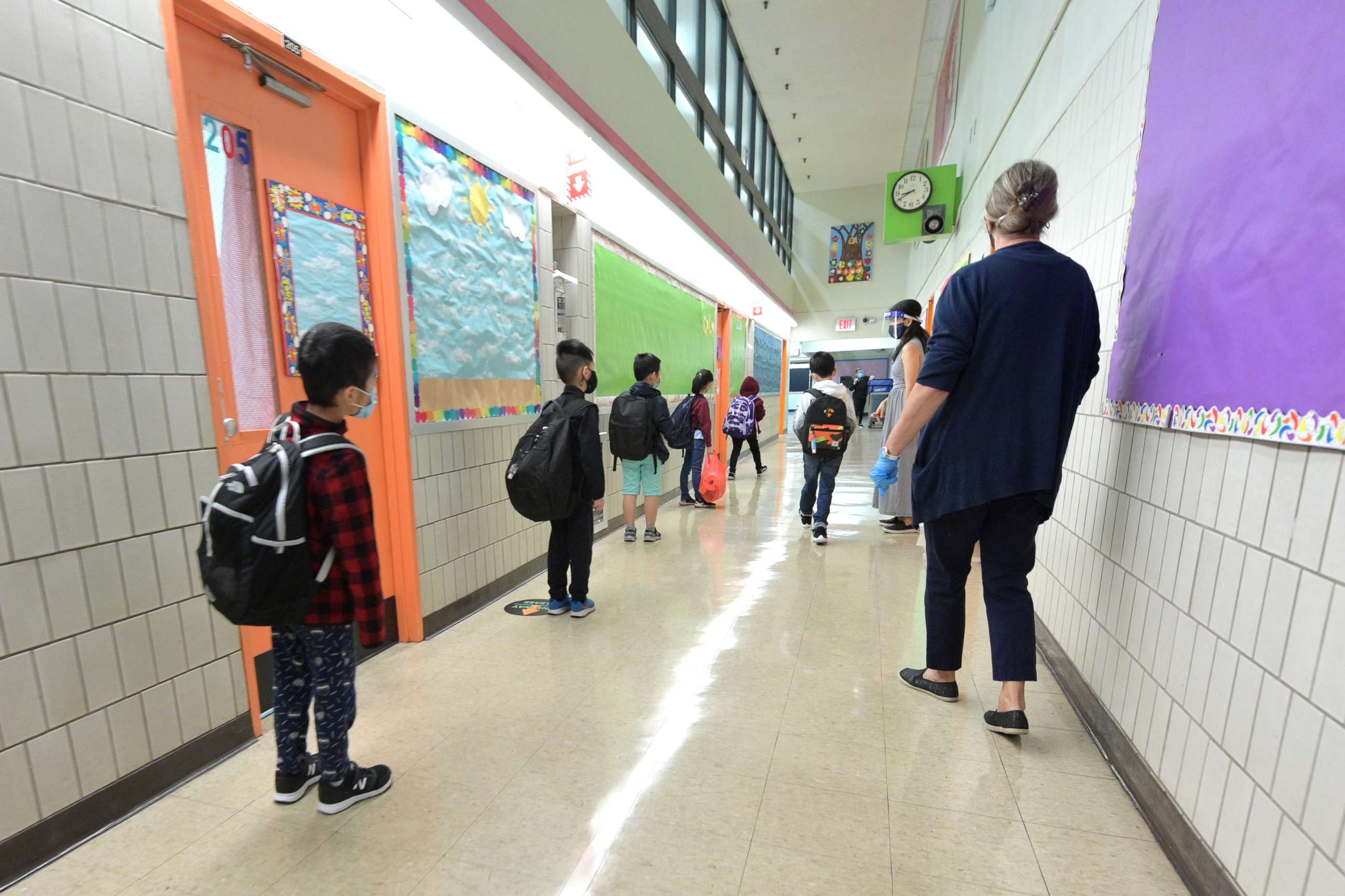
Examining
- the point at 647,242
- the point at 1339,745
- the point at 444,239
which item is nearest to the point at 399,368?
the point at 444,239

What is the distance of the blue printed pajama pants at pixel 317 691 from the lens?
148cm

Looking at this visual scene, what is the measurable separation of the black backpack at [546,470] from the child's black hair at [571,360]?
0.66 ft

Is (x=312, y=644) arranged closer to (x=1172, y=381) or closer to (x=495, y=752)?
(x=495, y=752)

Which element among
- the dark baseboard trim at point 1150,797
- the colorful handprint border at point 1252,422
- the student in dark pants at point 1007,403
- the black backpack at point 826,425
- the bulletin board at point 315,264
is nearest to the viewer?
the colorful handprint border at point 1252,422

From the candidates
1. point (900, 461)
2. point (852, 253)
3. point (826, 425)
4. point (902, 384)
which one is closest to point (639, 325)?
point (826, 425)

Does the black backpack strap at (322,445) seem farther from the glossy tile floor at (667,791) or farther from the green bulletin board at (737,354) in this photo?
the green bulletin board at (737,354)

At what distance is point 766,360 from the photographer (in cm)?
1159

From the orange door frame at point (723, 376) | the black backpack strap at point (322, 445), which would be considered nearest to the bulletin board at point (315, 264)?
the black backpack strap at point (322, 445)

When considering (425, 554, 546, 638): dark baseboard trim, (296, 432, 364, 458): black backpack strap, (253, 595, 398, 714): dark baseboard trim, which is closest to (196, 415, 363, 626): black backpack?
(296, 432, 364, 458): black backpack strap

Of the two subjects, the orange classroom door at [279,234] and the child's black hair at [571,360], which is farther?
the child's black hair at [571,360]

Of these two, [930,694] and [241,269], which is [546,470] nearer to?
[241,269]

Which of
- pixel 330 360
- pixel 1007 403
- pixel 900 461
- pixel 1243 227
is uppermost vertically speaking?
pixel 1243 227

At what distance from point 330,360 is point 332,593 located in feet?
2.00

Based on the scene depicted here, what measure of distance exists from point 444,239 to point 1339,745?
125 inches
